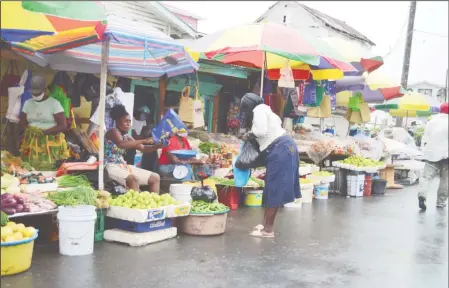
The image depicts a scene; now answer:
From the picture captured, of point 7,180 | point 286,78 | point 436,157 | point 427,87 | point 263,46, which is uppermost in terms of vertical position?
point 427,87

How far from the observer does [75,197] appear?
589 cm

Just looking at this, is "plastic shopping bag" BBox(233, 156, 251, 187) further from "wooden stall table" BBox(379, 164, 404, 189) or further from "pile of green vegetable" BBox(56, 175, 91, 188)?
"wooden stall table" BBox(379, 164, 404, 189)

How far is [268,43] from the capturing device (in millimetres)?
8719

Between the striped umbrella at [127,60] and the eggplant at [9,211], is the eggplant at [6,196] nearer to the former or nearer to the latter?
the eggplant at [9,211]

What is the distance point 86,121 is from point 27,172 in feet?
9.22

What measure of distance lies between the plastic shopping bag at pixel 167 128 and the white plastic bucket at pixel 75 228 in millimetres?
2308

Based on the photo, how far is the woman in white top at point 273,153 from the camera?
6777 millimetres

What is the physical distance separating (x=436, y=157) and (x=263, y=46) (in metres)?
3.69

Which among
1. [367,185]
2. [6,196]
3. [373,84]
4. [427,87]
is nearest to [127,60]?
[6,196]

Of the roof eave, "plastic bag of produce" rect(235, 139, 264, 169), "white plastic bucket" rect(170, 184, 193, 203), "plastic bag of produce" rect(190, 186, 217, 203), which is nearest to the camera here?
"plastic bag of produce" rect(235, 139, 264, 169)

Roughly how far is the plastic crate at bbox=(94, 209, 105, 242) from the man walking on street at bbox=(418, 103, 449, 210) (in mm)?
4272

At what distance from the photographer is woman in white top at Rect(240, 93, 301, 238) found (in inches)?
267

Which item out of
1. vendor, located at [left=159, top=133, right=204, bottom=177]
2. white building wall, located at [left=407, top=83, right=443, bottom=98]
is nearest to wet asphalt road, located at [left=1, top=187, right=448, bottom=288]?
vendor, located at [left=159, top=133, right=204, bottom=177]

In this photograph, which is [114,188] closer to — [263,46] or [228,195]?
[228,195]
